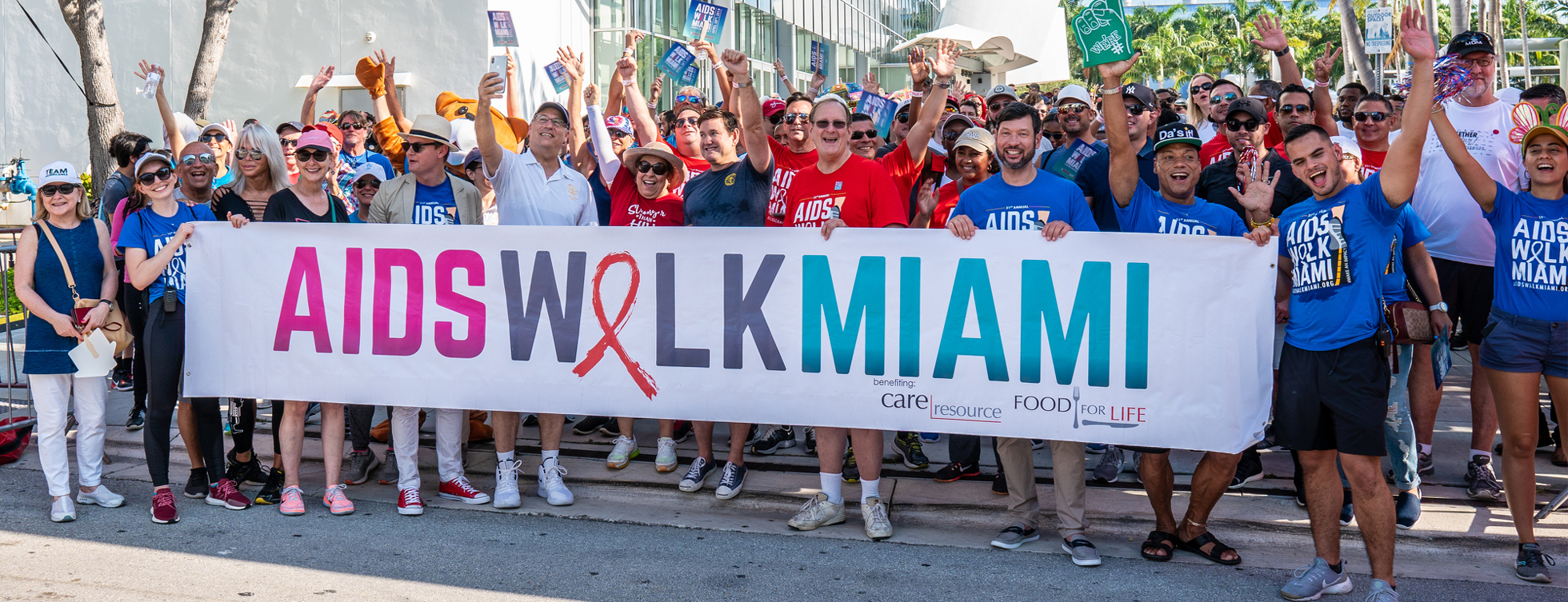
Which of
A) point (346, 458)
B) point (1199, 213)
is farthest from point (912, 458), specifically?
point (346, 458)

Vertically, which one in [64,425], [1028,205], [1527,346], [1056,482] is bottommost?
[1056,482]

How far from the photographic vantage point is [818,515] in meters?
5.21

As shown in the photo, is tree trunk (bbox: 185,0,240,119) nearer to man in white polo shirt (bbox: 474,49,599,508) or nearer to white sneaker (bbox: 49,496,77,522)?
white sneaker (bbox: 49,496,77,522)

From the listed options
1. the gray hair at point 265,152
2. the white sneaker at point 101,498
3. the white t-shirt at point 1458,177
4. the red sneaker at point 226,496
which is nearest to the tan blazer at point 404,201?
the gray hair at point 265,152

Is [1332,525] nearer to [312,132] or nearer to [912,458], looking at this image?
[912,458]

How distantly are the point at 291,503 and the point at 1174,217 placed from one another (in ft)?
14.3

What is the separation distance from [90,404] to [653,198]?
2964 mm

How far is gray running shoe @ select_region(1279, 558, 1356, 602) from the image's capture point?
14.0ft

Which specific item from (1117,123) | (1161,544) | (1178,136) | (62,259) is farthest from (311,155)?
(1161,544)

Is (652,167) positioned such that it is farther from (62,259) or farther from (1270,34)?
(1270,34)

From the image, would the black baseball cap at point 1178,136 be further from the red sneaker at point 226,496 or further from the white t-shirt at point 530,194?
the red sneaker at point 226,496

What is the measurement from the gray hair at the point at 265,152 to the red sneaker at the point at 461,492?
1.76 meters

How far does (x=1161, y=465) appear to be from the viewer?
477 centimetres

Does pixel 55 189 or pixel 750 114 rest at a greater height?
pixel 750 114
